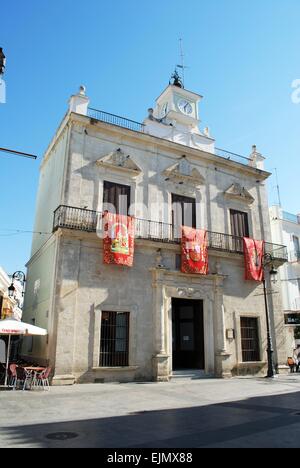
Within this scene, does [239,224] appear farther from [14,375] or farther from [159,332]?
[14,375]

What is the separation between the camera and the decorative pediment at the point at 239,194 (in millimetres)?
19250

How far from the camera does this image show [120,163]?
16172 millimetres

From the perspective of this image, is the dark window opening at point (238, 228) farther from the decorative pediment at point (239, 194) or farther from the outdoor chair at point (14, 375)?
the outdoor chair at point (14, 375)

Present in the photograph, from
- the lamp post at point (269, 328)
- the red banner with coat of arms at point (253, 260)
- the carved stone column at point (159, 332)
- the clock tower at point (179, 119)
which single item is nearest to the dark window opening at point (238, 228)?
the red banner with coat of arms at point (253, 260)

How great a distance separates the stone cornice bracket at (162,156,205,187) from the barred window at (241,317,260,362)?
7127mm

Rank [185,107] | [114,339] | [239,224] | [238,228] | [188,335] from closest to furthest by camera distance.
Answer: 1. [114,339]
2. [188,335]
3. [238,228]
4. [239,224]
5. [185,107]

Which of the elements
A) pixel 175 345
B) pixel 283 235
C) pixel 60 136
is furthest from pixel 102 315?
pixel 283 235

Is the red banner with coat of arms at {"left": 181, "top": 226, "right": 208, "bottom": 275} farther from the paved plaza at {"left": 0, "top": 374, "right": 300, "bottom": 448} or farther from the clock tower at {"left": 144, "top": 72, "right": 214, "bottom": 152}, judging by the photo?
the paved plaza at {"left": 0, "top": 374, "right": 300, "bottom": 448}

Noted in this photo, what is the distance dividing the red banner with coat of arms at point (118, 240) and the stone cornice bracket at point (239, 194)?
6721mm

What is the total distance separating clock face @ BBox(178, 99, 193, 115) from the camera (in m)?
19.8

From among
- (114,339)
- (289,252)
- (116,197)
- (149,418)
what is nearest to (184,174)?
(116,197)

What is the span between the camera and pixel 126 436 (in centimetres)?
559

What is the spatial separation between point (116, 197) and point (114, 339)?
592cm
